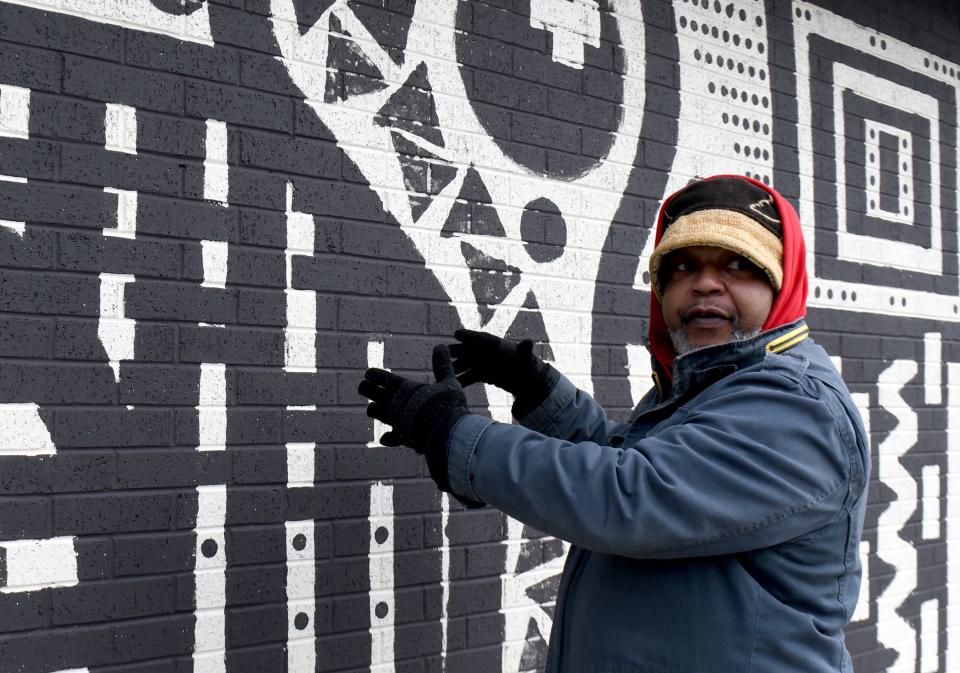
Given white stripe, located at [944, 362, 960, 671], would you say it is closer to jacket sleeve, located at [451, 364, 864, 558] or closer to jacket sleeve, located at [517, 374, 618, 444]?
jacket sleeve, located at [517, 374, 618, 444]

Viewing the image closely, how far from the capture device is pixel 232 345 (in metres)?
2.81

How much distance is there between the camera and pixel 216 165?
9.22 feet

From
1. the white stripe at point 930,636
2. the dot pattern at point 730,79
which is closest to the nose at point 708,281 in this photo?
the dot pattern at point 730,79

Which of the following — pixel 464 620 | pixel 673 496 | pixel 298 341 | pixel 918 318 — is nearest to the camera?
pixel 673 496

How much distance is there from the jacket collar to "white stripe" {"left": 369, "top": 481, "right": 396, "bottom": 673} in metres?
1.21

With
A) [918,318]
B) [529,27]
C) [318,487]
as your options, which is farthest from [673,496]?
[918,318]

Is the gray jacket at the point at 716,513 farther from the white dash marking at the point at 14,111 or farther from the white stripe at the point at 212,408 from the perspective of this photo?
the white dash marking at the point at 14,111

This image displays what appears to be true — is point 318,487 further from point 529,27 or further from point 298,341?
point 529,27

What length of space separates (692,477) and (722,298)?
17.7 inches

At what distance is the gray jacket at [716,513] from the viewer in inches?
73.2

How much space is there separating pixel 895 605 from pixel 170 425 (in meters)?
3.57

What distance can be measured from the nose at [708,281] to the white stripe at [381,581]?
1.33 meters

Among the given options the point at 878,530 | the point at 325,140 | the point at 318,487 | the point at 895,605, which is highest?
the point at 325,140

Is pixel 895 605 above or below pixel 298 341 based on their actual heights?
below
